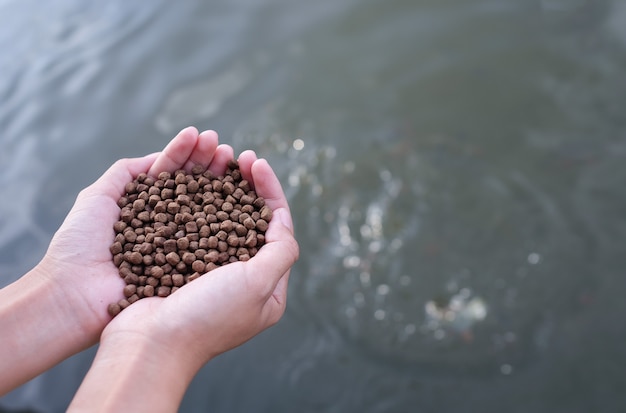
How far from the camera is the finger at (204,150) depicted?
7.61 ft

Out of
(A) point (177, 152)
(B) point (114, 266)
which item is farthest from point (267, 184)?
(B) point (114, 266)

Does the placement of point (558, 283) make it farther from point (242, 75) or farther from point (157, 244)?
point (242, 75)

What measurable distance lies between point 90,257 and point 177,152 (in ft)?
1.72

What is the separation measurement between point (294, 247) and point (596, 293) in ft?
6.05

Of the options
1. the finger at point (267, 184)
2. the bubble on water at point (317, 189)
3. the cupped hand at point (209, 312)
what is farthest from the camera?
the bubble on water at point (317, 189)

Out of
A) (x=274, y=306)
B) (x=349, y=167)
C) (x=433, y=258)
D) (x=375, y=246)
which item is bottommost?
(x=433, y=258)

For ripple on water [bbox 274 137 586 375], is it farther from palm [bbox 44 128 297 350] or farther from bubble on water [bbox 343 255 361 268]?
palm [bbox 44 128 297 350]

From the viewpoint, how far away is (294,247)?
2027mm

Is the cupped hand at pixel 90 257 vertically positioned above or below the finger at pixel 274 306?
above

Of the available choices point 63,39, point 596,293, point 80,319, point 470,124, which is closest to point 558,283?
point 596,293

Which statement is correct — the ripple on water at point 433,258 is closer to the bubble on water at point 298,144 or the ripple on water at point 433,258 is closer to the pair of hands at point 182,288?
the bubble on water at point 298,144

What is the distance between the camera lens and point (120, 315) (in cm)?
189

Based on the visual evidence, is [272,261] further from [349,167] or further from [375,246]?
[349,167]

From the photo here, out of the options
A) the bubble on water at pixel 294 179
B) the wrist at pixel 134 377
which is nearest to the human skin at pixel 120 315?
the wrist at pixel 134 377
